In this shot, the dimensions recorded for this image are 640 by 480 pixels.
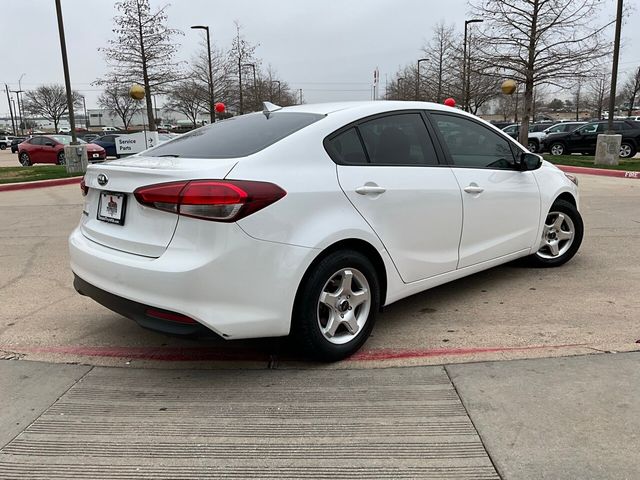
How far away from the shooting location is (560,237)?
5340 millimetres

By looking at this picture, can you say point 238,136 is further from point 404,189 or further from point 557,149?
point 557,149

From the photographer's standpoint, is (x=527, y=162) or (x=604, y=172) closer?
(x=527, y=162)

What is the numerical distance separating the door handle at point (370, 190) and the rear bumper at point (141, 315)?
4.11 ft

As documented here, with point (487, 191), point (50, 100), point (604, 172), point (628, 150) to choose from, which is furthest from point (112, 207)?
point (50, 100)

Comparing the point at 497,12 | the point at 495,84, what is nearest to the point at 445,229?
the point at 497,12

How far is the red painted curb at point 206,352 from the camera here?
3.51 metres

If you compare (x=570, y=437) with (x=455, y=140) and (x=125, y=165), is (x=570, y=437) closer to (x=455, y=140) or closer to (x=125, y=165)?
(x=455, y=140)

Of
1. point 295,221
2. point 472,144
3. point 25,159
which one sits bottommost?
point 25,159

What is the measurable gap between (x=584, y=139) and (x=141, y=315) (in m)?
23.4

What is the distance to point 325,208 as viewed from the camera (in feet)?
10.3

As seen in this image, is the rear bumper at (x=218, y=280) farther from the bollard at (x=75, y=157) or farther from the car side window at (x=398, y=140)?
the bollard at (x=75, y=157)

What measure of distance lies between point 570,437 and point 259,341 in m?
2.02

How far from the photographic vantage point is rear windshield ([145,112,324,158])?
10.7ft

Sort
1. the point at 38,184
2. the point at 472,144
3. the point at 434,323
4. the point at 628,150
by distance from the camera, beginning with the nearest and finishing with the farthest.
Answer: the point at 434,323 → the point at 472,144 → the point at 38,184 → the point at 628,150
